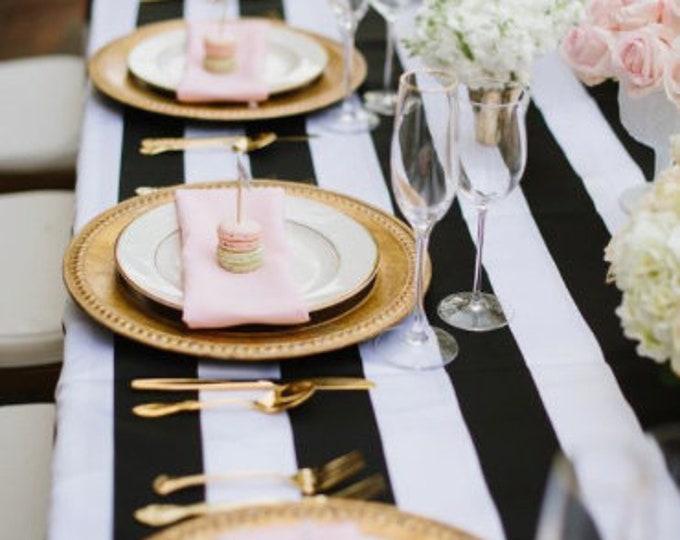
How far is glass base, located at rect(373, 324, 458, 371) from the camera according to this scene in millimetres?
1400

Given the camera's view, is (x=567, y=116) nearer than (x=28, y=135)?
Yes

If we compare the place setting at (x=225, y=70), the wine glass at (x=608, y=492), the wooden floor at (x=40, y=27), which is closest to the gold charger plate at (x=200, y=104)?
the place setting at (x=225, y=70)

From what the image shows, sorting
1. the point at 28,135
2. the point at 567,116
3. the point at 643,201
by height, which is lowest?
the point at 28,135

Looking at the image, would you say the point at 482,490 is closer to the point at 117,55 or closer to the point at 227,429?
the point at 227,429

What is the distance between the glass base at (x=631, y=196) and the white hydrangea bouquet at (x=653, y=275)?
473 mm

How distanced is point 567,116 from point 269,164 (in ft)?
1.66

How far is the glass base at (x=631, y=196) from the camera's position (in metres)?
1.75

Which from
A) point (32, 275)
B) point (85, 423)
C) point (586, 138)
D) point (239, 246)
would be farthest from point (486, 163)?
point (32, 275)

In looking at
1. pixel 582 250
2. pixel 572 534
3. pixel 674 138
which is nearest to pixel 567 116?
pixel 582 250

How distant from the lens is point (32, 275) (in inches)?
79.6

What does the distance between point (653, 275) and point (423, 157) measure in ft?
0.88

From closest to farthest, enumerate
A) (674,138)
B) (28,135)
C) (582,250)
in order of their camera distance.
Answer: (674,138) → (582,250) → (28,135)

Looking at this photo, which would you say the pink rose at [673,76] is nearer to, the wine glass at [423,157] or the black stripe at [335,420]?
the wine glass at [423,157]

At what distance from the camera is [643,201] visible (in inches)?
50.8
